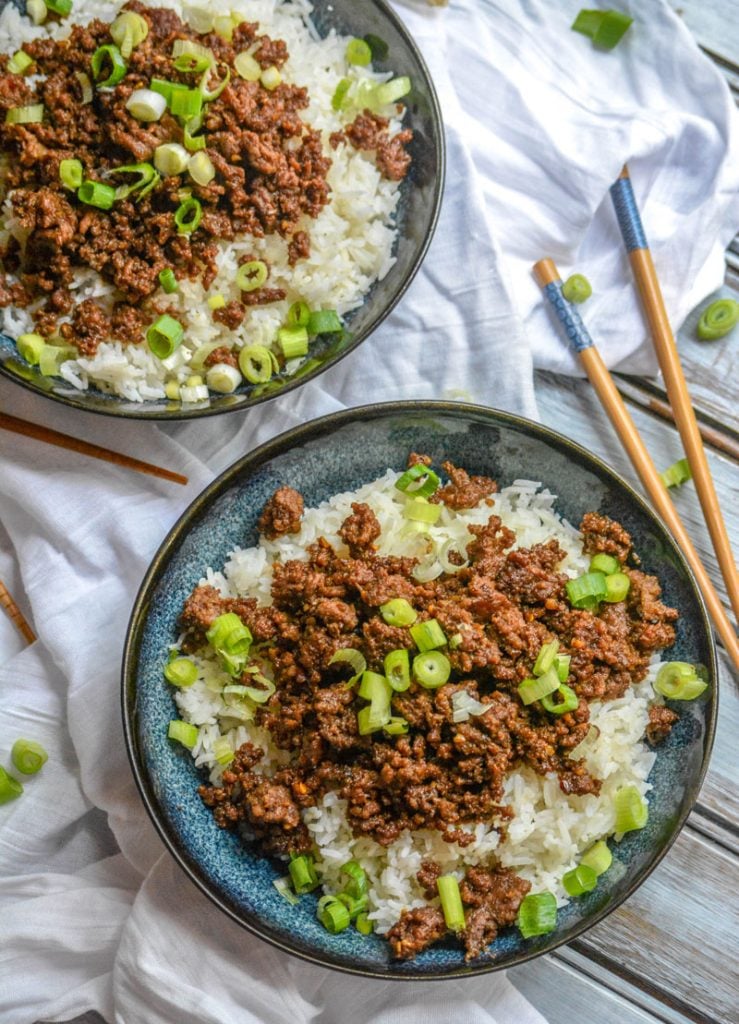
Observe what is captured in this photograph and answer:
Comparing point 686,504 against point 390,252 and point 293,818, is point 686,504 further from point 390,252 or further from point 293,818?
point 293,818

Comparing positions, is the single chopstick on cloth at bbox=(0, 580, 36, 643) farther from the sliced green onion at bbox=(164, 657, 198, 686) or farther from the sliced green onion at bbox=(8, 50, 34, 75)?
the sliced green onion at bbox=(8, 50, 34, 75)

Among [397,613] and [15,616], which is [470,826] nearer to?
[397,613]

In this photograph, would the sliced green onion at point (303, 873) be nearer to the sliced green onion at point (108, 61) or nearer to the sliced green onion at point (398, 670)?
the sliced green onion at point (398, 670)

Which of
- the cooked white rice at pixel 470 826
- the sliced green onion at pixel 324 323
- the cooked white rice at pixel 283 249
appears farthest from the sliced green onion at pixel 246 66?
the cooked white rice at pixel 470 826

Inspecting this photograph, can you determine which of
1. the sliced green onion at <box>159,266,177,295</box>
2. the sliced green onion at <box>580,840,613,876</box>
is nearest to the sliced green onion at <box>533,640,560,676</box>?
the sliced green onion at <box>580,840,613,876</box>

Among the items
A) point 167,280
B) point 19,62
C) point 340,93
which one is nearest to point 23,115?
point 19,62
